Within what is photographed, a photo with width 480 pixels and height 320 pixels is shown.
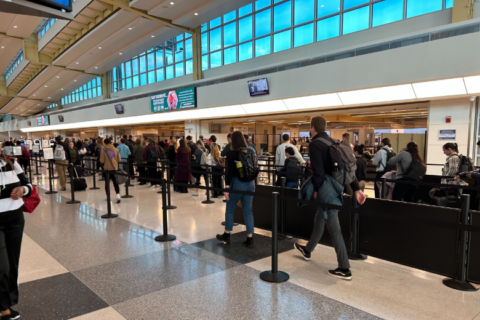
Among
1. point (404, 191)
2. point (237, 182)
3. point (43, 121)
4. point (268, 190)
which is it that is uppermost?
point (43, 121)

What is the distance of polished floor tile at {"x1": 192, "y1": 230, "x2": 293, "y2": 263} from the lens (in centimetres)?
421

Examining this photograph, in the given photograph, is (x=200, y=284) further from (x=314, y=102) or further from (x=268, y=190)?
(x=314, y=102)

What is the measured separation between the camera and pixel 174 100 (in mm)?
19516

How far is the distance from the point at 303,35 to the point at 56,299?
51.6 feet

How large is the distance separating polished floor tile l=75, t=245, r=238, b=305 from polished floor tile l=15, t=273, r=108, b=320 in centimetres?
11

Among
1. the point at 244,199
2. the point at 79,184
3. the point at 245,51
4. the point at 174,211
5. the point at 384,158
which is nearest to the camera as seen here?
the point at 244,199

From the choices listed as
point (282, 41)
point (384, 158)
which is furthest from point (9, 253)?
point (282, 41)

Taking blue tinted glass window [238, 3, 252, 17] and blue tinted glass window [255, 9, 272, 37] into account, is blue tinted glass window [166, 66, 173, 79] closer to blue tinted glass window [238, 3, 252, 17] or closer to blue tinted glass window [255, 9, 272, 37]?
blue tinted glass window [238, 3, 252, 17]

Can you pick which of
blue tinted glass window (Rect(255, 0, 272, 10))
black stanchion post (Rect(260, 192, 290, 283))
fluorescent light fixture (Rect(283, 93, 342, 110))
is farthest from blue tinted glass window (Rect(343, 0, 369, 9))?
black stanchion post (Rect(260, 192, 290, 283))

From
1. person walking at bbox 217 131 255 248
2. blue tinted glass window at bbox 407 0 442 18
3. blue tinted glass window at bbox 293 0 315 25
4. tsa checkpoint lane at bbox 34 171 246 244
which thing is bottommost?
tsa checkpoint lane at bbox 34 171 246 244

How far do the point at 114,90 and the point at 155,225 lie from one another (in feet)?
95.8

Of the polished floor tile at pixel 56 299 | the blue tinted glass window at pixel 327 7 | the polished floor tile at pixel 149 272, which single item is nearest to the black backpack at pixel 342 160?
the polished floor tile at pixel 149 272

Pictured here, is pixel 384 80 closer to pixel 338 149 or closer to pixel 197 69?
pixel 338 149

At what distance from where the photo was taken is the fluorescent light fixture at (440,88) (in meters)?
8.99
